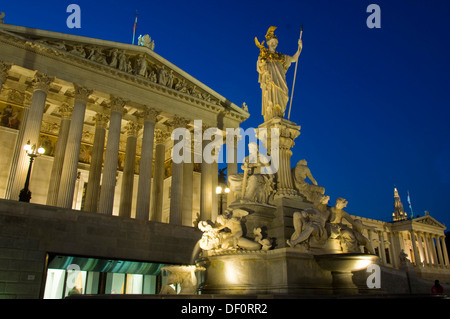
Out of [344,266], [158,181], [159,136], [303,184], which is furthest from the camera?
[159,136]

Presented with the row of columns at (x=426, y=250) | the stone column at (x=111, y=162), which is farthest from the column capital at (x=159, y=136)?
the row of columns at (x=426, y=250)

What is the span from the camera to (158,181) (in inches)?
1149

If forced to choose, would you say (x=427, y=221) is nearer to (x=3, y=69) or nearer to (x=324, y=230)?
(x=324, y=230)

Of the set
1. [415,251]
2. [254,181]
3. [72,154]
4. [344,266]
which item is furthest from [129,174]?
[415,251]

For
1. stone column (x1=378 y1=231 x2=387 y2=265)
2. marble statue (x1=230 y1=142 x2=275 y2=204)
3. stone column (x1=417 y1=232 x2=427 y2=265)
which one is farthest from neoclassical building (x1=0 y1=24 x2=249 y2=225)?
stone column (x1=417 y1=232 x2=427 y2=265)

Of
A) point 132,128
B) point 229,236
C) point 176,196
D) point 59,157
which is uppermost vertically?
point 132,128

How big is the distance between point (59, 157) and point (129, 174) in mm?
5186

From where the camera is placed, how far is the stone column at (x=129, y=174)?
2611cm

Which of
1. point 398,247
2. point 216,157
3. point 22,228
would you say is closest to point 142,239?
point 22,228

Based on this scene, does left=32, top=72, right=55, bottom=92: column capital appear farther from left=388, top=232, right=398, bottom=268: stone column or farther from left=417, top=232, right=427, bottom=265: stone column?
left=417, top=232, right=427, bottom=265: stone column

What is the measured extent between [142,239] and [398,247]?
166 ft

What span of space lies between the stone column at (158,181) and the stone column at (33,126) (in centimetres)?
1009

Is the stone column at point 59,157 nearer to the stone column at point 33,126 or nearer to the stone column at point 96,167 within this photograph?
the stone column at point 96,167
